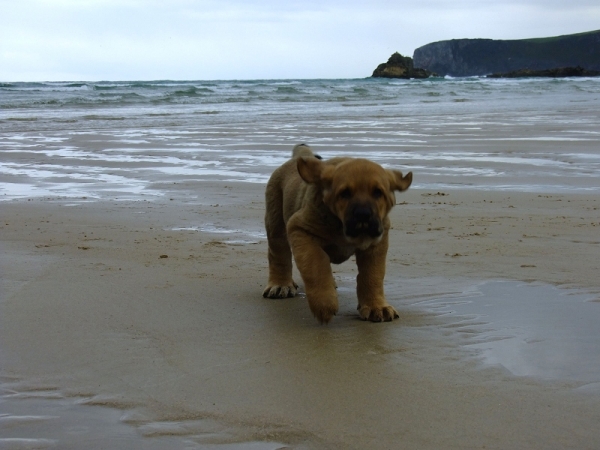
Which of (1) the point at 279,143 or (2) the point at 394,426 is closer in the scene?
(2) the point at 394,426

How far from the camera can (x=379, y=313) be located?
14.9 feet

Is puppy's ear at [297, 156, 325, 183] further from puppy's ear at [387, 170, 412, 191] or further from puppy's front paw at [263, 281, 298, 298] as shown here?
puppy's front paw at [263, 281, 298, 298]

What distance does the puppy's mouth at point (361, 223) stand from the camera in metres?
4.27

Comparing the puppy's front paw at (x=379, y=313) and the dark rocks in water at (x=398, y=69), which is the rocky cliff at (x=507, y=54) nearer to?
the dark rocks in water at (x=398, y=69)

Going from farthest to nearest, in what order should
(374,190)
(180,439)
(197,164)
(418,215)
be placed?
1. (197,164)
2. (418,215)
3. (374,190)
4. (180,439)

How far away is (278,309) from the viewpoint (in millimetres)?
4973

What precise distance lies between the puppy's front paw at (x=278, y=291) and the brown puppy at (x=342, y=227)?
21.1 inches

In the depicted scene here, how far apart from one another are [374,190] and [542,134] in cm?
1269

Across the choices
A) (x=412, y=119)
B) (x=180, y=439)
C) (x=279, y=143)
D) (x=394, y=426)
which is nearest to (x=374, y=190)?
(x=394, y=426)

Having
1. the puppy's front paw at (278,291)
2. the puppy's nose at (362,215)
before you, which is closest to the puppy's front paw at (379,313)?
the puppy's nose at (362,215)

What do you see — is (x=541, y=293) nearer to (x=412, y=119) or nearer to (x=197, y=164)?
(x=197, y=164)

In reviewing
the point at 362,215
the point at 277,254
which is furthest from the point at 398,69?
the point at 362,215

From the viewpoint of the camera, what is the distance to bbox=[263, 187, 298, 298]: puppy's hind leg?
536cm

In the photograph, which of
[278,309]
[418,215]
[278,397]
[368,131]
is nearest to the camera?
[278,397]
